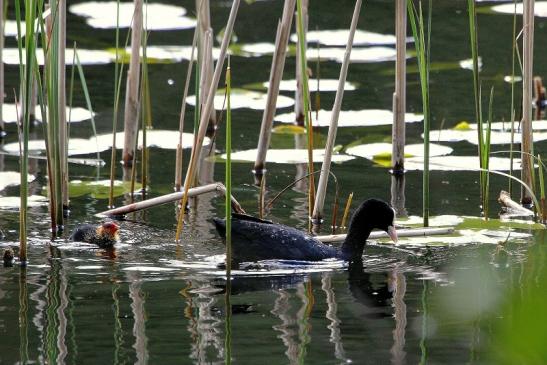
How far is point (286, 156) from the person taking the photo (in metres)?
9.73

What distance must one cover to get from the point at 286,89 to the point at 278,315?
7.66 metres

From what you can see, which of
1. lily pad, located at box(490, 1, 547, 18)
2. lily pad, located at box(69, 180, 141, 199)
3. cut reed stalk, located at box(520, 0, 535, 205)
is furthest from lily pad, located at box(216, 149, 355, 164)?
lily pad, located at box(490, 1, 547, 18)

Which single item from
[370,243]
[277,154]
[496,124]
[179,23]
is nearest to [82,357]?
[370,243]

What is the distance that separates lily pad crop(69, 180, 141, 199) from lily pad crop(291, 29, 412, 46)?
6861 millimetres

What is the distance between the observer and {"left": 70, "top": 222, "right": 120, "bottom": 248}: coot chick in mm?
6801

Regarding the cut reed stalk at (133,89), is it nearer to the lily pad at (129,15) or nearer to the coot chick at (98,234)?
the coot chick at (98,234)

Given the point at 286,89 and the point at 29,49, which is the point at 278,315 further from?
the point at 286,89

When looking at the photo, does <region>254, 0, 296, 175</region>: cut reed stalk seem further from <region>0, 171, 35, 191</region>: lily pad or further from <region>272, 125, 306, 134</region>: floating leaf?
<region>0, 171, 35, 191</region>: lily pad

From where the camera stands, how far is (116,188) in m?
8.41

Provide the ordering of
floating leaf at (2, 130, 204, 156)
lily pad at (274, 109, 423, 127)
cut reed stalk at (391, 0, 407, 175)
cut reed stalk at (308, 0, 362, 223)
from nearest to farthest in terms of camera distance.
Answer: cut reed stalk at (308, 0, 362, 223)
cut reed stalk at (391, 0, 407, 175)
floating leaf at (2, 130, 204, 156)
lily pad at (274, 109, 423, 127)

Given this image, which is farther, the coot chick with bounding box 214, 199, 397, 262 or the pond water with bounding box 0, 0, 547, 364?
the coot chick with bounding box 214, 199, 397, 262

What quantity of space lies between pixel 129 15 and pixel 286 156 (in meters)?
6.86

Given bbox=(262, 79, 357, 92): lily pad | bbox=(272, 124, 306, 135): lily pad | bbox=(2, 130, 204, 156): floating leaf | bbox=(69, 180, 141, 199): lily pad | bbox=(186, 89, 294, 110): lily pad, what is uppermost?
bbox=(262, 79, 357, 92): lily pad

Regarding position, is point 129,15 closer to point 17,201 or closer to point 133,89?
point 133,89
